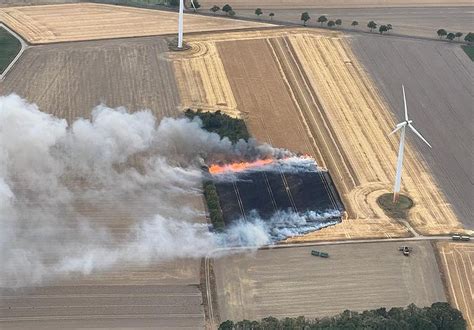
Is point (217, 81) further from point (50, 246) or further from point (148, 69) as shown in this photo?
Answer: point (50, 246)

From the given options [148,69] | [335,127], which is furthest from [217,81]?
[335,127]

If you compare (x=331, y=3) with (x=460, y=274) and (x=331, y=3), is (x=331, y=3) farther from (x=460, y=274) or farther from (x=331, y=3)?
(x=460, y=274)

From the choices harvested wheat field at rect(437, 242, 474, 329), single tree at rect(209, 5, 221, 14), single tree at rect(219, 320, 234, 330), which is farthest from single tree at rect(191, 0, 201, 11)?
single tree at rect(219, 320, 234, 330)

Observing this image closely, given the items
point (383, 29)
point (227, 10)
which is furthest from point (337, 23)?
point (227, 10)

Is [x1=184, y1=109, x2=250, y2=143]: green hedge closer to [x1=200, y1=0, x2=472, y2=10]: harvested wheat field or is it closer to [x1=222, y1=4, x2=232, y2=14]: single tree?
[x1=222, y1=4, x2=232, y2=14]: single tree

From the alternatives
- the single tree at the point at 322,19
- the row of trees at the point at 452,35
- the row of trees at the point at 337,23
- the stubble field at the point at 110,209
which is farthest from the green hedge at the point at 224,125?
the row of trees at the point at 452,35

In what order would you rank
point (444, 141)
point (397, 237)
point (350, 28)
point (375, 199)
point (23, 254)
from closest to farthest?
point (23, 254) → point (397, 237) → point (375, 199) → point (444, 141) → point (350, 28)
